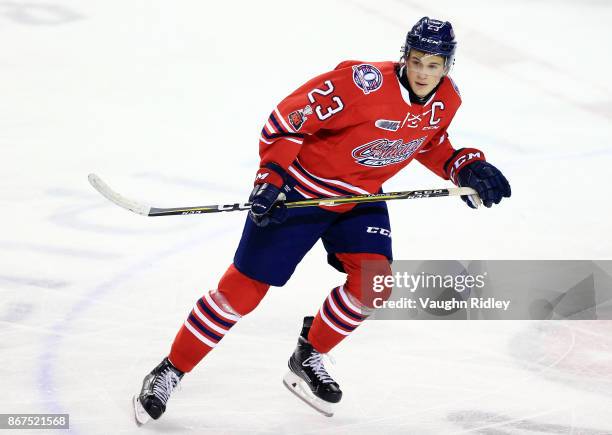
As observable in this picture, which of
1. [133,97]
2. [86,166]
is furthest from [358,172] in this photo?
[133,97]

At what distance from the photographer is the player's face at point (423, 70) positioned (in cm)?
Answer: 340

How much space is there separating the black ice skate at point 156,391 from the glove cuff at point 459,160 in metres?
1.11

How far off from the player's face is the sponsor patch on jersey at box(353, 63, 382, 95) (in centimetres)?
10

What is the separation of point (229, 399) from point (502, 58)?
3.90 metres

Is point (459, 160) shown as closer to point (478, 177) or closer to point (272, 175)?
point (478, 177)

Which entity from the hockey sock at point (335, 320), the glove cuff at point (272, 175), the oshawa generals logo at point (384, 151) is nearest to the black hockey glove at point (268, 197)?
the glove cuff at point (272, 175)

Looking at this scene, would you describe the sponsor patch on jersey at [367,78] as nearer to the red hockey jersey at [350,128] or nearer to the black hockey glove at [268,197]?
the red hockey jersey at [350,128]

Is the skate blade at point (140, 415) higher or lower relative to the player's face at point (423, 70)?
lower

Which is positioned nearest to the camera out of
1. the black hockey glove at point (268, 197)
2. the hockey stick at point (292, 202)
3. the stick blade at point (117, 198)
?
the black hockey glove at point (268, 197)

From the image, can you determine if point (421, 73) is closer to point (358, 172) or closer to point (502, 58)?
point (358, 172)

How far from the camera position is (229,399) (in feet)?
12.0

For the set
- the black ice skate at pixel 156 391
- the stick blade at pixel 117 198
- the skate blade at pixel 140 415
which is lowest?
the skate blade at pixel 140 415

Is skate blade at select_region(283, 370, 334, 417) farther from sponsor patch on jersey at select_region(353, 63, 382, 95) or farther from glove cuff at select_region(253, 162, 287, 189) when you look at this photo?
sponsor patch on jersey at select_region(353, 63, 382, 95)

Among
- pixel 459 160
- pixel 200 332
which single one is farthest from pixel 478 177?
pixel 200 332
